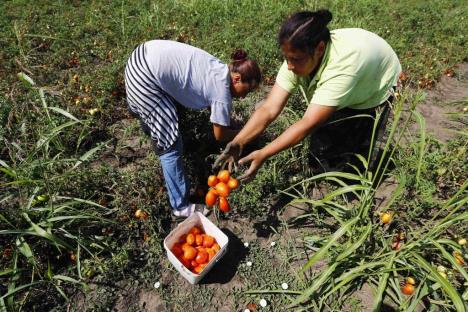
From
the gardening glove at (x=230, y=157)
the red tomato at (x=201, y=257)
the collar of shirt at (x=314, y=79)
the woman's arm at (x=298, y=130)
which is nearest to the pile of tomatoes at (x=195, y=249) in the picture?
the red tomato at (x=201, y=257)

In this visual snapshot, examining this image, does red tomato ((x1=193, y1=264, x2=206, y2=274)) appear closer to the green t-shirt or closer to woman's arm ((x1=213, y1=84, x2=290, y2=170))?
woman's arm ((x1=213, y1=84, x2=290, y2=170))

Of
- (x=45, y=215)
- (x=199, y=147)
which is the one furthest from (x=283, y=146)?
(x=45, y=215)

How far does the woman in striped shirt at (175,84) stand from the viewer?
2.29 metres

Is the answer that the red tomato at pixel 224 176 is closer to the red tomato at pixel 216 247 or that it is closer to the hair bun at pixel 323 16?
the red tomato at pixel 216 247

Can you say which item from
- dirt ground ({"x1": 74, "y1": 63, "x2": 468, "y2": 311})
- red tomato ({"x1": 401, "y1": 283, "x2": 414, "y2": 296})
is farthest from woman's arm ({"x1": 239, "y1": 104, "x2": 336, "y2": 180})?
red tomato ({"x1": 401, "y1": 283, "x2": 414, "y2": 296})

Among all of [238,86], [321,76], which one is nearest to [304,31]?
[321,76]

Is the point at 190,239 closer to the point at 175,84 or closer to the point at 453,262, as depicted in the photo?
the point at 175,84

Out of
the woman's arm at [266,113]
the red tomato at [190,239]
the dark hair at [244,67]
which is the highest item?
the dark hair at [244,67]

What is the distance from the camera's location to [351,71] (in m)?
2.13

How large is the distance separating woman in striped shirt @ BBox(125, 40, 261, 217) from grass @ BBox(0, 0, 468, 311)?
0.48m

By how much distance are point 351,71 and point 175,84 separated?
123cm

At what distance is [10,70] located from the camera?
13.0 ft

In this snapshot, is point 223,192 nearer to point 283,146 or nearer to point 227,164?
point 227,164

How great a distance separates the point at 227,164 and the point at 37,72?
302 centimetres
